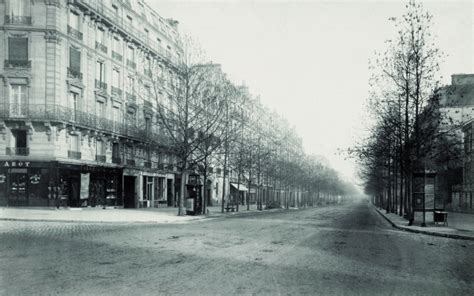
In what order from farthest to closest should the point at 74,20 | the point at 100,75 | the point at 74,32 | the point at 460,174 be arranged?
the point at 460,174, the point at 100,75, the point at 74,20, the point at 74,32

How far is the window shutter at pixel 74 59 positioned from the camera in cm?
3178

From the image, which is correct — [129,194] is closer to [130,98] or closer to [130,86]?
[130,98]

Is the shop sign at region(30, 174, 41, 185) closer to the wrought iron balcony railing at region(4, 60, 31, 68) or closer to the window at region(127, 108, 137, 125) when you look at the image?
the wrought iron balcony railing at region(4, 60, 31, 68)

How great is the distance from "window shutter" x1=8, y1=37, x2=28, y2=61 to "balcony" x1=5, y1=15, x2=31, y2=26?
1.02 metres

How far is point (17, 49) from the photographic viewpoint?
30016 mm

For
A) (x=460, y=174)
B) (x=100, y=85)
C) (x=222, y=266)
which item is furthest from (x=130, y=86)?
(x=460, y=174)

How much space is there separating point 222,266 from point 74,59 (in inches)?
1054

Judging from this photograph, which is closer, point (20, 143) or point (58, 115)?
point (58, 115)

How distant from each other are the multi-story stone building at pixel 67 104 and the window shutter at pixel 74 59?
0.23 feet

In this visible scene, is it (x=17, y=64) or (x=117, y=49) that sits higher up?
(x=117, y=49)

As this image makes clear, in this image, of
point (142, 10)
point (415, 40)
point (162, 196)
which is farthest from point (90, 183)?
point (415, 40)

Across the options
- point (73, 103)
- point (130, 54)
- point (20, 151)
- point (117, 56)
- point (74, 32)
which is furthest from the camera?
point (130, 54)

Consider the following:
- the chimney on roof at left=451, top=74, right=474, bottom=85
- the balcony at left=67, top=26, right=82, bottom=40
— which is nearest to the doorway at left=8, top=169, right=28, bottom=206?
the balcony at left=67, top=26, right=82, bottom=40

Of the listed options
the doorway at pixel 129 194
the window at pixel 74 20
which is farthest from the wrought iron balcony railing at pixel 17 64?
the doorway at pixel 129 194
